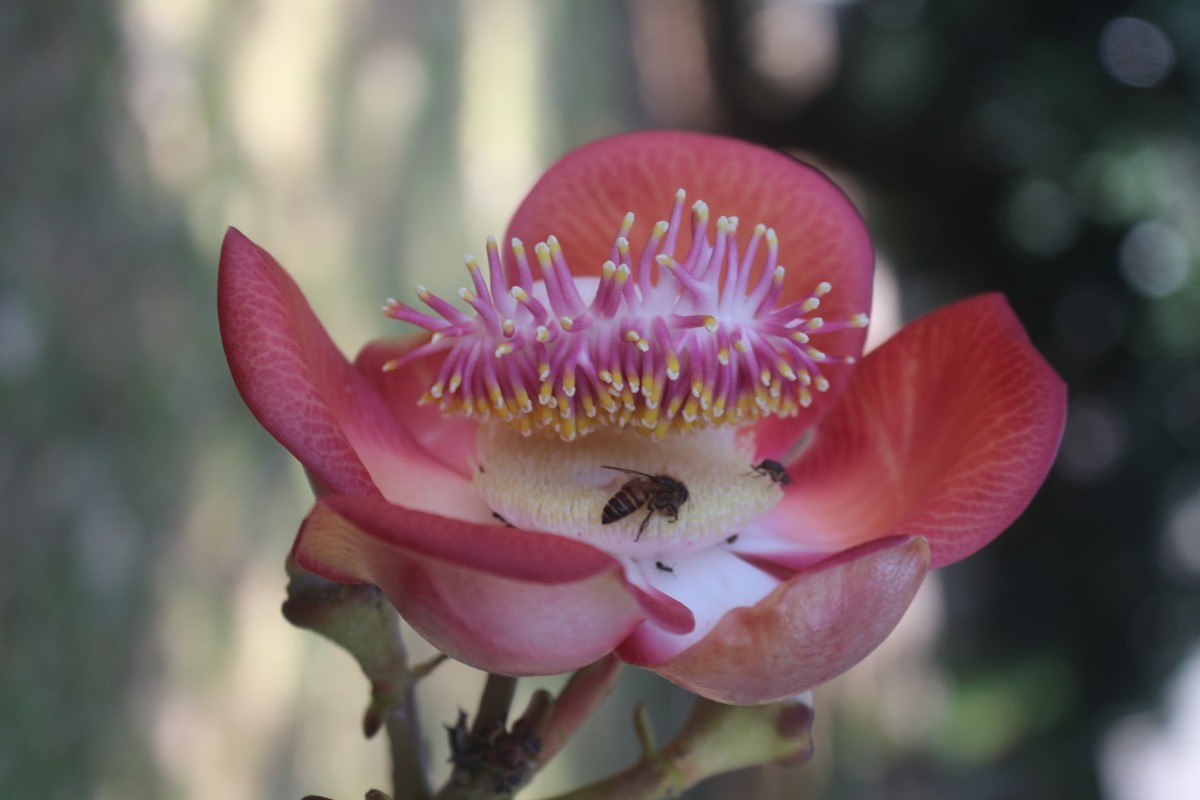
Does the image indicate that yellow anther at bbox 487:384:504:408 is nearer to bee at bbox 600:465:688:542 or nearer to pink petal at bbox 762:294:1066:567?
bee at bbox 600:465:688:542

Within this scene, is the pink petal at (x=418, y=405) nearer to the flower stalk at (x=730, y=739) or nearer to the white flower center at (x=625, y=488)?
the white flower center at (x=625, y=488)

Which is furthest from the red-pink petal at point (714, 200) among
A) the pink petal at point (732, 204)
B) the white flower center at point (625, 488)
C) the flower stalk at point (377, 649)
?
the flower stalk at point (377, 649)

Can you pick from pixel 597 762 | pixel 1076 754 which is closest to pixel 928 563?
pixel 597 762

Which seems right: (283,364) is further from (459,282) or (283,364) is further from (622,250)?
(459,282)

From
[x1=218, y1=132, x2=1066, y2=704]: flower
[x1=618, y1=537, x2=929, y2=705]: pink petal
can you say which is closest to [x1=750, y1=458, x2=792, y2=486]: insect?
[x1=218, y1=132, x2=1066, y2=704]: flower

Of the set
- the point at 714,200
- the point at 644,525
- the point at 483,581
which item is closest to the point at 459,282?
the point at 714,200

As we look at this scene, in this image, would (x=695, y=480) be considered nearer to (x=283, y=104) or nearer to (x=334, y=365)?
(x=334, y=365)
